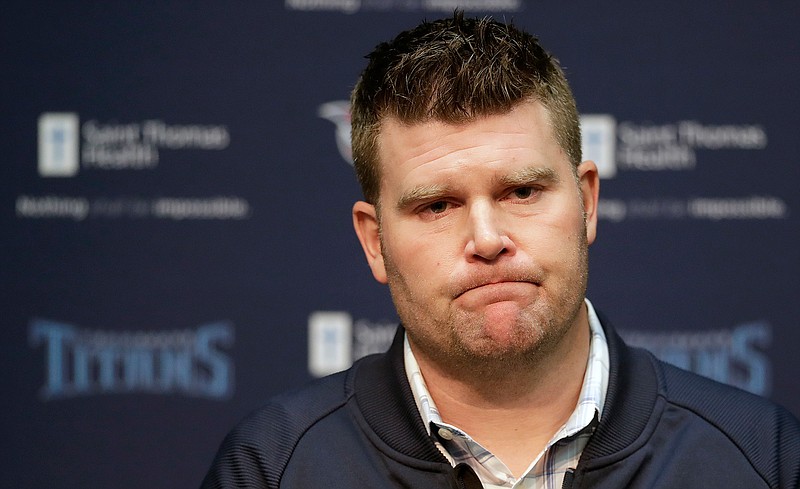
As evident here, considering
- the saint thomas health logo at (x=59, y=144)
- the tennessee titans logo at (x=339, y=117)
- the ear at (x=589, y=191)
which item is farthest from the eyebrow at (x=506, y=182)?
the saint thomas health logo at (x=59, y=144)

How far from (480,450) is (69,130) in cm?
179

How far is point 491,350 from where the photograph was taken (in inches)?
60.2

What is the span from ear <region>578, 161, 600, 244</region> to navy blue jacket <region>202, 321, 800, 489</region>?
19 centimetres

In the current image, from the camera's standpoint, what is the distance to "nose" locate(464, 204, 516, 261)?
4.88ft

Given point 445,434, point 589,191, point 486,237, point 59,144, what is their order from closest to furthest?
point 486,237
point 445,434
point 589,191
point 59,144

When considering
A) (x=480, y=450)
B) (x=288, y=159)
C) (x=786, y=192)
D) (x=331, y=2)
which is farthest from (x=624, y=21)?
(x=480, y=450)

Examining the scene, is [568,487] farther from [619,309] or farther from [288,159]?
[288,159]

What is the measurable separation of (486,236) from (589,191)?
0.36 metres

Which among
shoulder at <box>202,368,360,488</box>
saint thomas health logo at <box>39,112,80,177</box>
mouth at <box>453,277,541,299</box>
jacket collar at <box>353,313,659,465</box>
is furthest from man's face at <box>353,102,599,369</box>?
saint thomas health logo at <box>39,112,80,177</box>

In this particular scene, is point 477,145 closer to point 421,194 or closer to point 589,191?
point 421,194

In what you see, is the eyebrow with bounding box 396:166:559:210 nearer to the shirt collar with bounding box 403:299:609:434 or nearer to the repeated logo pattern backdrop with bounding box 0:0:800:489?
the shirt collar with bounding box 403:299:609:434

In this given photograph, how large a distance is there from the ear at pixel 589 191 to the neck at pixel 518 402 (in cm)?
18

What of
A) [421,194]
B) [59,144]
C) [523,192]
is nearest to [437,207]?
[421,194]

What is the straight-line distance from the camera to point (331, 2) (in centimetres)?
282
